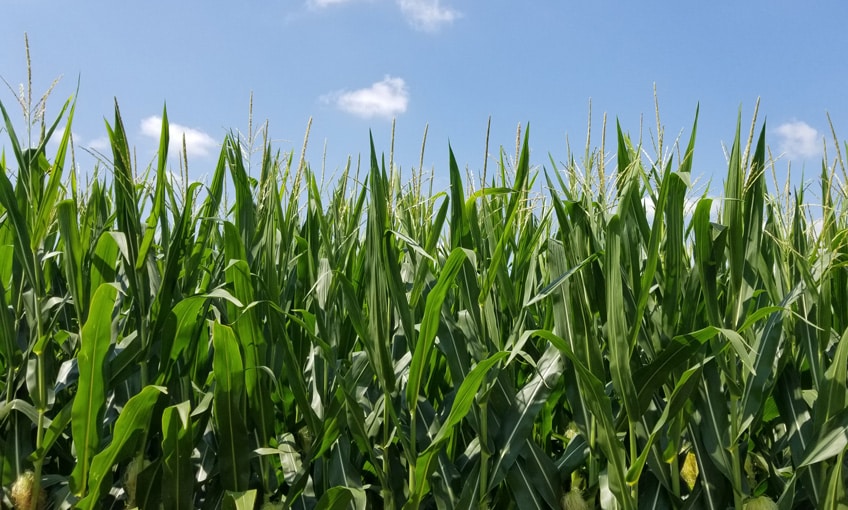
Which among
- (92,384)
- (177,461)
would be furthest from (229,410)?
(92,384)

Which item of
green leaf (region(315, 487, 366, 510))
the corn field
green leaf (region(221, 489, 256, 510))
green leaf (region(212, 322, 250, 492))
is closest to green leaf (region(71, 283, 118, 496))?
the corn field

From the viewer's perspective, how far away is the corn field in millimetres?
1585

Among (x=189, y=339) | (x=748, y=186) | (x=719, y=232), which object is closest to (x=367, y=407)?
(x=189, y=339)

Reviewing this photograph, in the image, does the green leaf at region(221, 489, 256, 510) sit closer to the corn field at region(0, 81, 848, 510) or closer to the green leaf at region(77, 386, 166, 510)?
the corn field at region(0, 81, 848, 510)

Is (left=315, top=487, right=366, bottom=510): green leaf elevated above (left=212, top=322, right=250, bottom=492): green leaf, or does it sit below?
below

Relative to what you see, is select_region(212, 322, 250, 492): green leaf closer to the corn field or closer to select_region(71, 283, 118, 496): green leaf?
the corn field

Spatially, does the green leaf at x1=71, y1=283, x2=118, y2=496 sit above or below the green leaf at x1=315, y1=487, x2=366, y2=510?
above

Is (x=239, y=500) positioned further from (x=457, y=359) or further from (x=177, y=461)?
(x=457, y=359)

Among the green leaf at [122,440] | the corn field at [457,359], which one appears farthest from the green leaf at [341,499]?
the green leaf at [122,440]

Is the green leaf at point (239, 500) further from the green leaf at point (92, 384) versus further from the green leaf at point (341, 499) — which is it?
the green leaf at point (92, 384)

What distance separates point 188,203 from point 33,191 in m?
0.52

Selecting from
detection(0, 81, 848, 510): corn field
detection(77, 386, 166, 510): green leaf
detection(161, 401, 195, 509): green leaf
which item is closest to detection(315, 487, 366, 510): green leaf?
detection(0, 81, 848, 510): corn field

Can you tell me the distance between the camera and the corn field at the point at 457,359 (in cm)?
158

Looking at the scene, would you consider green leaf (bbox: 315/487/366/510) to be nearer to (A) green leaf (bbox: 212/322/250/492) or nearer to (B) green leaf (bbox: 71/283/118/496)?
(A) green leaf (bbox: 212/322/250/492)
